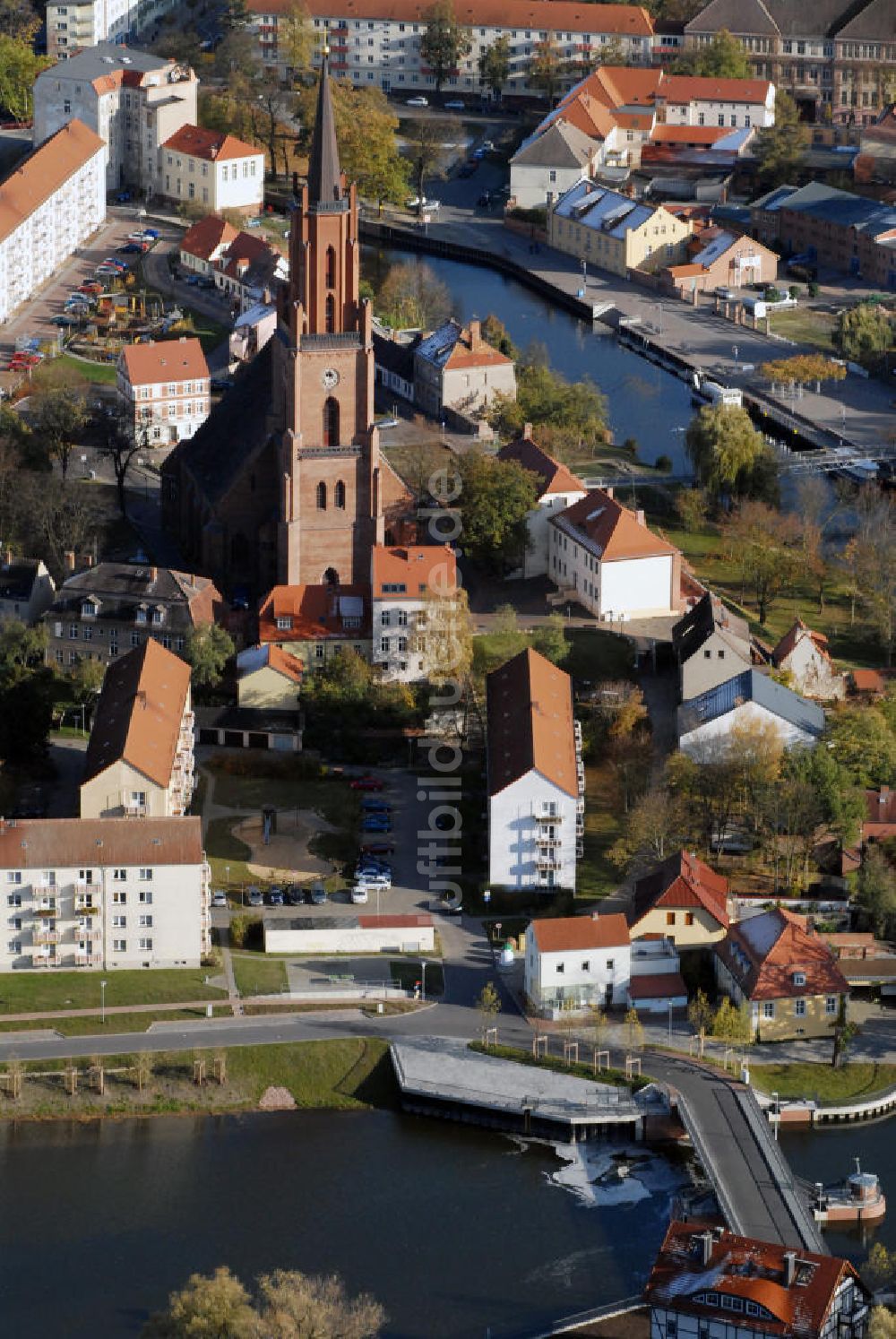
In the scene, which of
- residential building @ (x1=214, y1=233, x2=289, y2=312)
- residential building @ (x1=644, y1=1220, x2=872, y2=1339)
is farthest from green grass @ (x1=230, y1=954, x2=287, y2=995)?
residential building @ (x1=214, y1=233, x2=289, y2=312)

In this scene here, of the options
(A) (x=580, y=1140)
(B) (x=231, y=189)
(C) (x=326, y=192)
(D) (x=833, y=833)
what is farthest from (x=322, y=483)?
(B) (x=231, y=189)

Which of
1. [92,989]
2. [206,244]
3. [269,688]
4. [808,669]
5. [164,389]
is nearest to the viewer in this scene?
[92,989]

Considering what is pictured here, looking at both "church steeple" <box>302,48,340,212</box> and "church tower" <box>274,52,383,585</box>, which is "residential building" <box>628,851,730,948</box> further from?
"church steeple" <box>302,48,340,212</box>

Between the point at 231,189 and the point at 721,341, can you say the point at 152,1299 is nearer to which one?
the point at 721,341

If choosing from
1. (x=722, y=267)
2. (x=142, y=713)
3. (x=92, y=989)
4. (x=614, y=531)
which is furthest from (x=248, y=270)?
(x=92, y=989)

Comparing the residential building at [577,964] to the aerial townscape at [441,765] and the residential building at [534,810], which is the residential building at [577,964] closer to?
the aerial townscape at [441,765]

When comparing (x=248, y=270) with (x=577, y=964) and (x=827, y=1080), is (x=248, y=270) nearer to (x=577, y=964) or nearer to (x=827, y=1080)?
(x=577, y=964)
